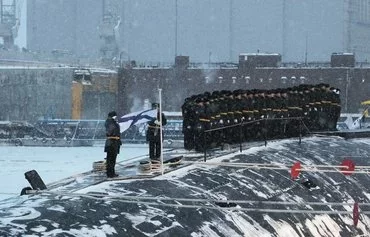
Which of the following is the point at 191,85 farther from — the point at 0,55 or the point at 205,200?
the point at 205,200

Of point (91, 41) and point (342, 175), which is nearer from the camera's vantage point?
point (342, 175)

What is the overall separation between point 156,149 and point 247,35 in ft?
207

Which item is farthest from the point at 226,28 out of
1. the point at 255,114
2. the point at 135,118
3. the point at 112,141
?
the point at 112,141

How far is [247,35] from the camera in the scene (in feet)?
249

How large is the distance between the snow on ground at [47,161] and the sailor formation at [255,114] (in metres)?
11.8

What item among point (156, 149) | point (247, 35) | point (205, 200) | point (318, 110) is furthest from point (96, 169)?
point (247, 35)

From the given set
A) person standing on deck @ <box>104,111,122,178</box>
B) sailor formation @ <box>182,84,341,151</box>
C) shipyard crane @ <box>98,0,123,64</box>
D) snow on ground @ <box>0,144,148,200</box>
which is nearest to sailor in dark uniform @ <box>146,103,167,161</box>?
sailor formation @ <box>182,84,341,151</box>

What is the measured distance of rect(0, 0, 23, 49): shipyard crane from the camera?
8644 cm

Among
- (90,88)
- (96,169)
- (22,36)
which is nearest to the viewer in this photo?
(96,169)

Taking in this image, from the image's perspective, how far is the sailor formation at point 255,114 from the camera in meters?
13.9

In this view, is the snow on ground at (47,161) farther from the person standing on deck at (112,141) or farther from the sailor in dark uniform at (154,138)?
the person standing on deck at (112,141)

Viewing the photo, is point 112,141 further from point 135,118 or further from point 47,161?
point 47,161

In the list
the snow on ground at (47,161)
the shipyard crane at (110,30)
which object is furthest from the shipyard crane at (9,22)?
the snow on ground at (47,161)

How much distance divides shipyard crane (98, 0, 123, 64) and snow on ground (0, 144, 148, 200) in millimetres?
24257
